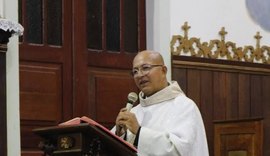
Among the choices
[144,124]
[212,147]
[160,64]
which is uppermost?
[160,64]

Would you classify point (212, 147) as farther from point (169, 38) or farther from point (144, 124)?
point (144, 124)

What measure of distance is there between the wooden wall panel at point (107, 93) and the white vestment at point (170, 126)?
134cm

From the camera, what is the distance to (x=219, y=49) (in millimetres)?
7602

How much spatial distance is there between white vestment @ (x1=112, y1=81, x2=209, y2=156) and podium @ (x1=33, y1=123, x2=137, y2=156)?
0.38 meters

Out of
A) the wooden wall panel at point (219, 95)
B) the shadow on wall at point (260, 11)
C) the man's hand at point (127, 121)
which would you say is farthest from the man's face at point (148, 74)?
the shadow on wall at point (260, 11)

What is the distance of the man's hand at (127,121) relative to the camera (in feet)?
16.1

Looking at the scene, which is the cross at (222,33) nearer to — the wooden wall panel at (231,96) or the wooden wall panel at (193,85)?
the wooden wall panel at (231,96)

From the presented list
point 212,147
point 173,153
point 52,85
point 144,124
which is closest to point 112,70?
point 52,85

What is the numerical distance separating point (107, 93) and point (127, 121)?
208 cm

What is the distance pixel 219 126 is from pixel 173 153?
208 cm

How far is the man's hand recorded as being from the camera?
193 inches

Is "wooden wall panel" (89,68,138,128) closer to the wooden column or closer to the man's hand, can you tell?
the wooden column

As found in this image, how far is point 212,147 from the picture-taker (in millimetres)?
7344

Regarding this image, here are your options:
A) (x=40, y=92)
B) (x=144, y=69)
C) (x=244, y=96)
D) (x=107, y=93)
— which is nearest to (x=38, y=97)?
(x=40, y=92)
